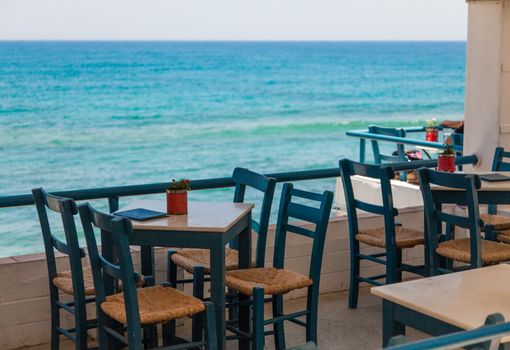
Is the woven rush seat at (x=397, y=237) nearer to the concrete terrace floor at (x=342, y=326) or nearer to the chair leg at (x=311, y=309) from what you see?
the concrete terrace floor at (x=342, y=326)

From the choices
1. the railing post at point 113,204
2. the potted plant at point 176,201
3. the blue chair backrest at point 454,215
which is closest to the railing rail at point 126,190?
the railing post at point 113,204

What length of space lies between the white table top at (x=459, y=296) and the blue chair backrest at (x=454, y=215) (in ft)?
4.79

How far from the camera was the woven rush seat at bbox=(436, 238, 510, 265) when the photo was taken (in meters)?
5.12

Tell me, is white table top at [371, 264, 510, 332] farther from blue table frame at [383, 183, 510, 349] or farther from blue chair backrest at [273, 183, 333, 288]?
blue chair backrest at [273, 183, 333, 288]

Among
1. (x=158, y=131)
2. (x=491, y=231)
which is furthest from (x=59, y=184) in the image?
(x=491, y=231)

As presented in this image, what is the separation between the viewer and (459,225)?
5.23 m

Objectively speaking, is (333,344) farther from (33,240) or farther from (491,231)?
(33,240)

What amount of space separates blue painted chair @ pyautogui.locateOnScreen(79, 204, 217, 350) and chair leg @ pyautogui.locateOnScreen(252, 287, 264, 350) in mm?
246

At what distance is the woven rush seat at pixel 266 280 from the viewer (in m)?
4.61

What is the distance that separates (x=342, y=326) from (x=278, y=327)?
0.67 m

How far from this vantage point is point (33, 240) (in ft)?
60.3

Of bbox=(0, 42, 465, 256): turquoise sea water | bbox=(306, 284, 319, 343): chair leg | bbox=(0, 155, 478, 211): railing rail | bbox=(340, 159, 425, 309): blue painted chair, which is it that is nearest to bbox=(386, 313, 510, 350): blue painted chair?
bbox=(306, 284, 319, 343): chair leg

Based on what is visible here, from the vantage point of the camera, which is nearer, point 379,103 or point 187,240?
point 187,240
